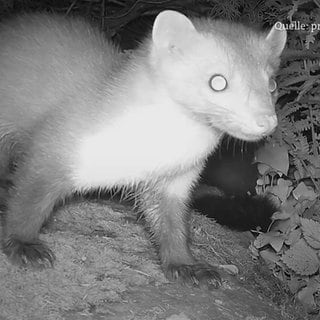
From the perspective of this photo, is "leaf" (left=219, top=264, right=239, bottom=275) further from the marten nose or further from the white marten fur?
the marten nose

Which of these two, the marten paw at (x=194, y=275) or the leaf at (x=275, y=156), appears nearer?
the marten paw at (x=194, y=275)

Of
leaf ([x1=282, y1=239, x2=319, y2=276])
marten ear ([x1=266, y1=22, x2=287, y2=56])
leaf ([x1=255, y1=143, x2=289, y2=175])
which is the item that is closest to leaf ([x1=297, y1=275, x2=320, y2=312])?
leaf ([x1=282, y1=239, x2=319, y2=276])

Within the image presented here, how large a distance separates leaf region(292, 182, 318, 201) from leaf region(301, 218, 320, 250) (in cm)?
33

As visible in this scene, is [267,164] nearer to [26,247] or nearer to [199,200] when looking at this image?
[199,200]

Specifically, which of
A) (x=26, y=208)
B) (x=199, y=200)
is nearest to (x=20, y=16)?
(x=26, y=208)

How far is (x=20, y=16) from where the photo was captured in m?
5.26

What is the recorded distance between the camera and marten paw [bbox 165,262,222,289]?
493 centimetres

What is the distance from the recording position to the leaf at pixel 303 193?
595 centimetres

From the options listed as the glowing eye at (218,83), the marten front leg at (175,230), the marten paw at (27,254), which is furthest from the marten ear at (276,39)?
the marten paw at (27,254)

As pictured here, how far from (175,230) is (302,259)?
3.79ft

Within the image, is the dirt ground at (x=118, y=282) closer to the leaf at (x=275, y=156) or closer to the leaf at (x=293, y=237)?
the leaf at (x=293, y=237)

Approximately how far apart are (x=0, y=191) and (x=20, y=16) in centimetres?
124

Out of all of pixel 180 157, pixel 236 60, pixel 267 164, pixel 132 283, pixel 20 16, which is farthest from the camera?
pixel 267 164

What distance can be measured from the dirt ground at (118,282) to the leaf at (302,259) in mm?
244
